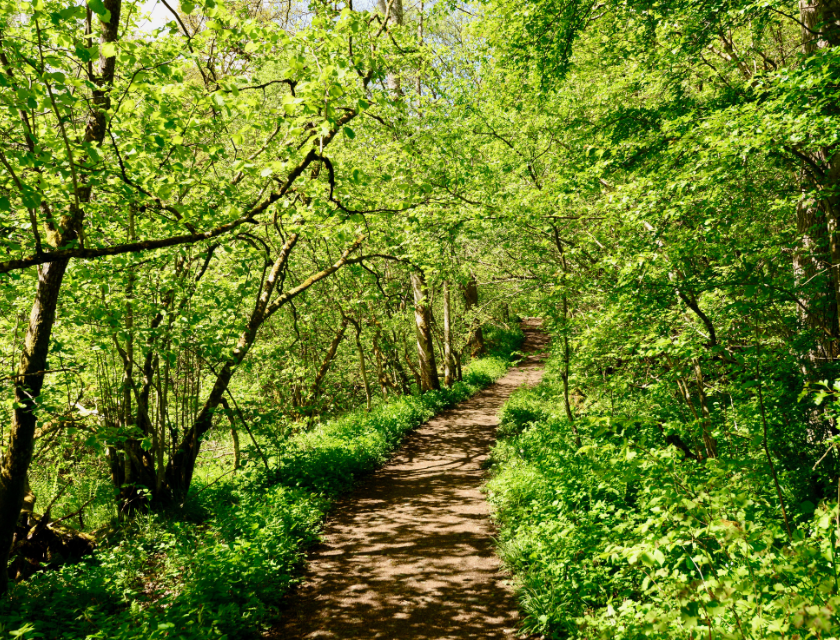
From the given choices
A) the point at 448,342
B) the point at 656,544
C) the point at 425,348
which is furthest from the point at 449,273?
the point at 656,544

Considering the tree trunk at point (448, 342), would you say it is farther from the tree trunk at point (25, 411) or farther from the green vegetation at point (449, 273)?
the tree trunk at point (25, 411)

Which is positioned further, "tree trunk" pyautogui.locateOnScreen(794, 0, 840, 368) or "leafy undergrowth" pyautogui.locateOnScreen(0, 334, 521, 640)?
"tree trunk" pyautogui.locateOnScreen(794, 0, 840, 368)

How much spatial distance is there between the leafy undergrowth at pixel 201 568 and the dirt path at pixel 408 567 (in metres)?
0.43

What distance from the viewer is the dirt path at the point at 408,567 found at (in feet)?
16.6

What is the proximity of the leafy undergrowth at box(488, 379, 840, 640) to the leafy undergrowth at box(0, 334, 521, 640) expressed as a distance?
121 inches

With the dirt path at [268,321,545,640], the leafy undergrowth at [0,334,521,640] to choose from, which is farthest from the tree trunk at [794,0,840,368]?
the leafy undergrowth at [0,334,521,640]

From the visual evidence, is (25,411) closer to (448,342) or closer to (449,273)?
(449,273)

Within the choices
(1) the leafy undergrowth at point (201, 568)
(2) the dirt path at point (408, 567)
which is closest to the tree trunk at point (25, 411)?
(1) the leafy undergrowth at point (201, 568)

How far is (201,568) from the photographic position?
519cm

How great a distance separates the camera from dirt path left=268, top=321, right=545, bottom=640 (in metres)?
5.07

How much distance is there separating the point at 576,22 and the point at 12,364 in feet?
31.8

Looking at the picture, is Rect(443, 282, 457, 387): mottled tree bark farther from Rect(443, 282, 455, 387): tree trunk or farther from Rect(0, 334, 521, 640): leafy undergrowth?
Rect(0, 334, 521, 640): leafy undergrowth

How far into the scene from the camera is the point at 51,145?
4.20 m

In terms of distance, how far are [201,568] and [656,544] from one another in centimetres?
Result: 481
